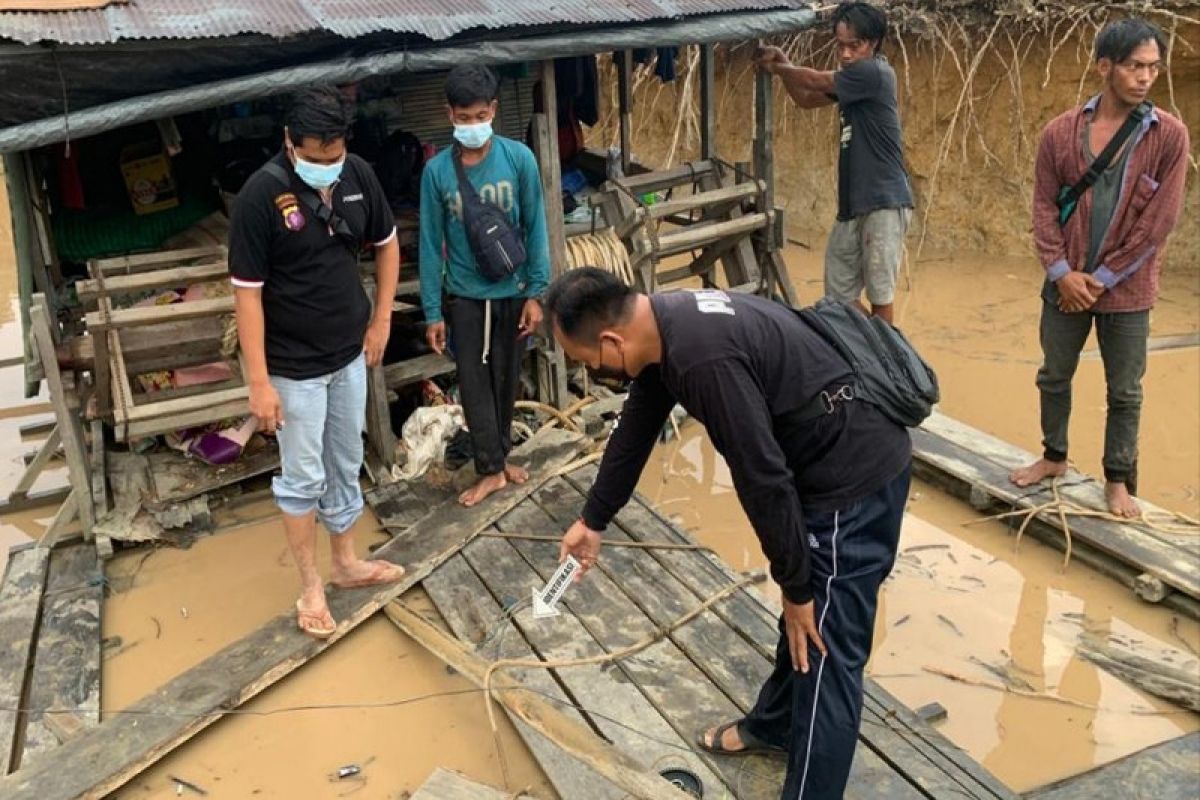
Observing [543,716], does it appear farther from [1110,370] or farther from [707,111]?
[707,111]

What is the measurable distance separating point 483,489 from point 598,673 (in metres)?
1.48

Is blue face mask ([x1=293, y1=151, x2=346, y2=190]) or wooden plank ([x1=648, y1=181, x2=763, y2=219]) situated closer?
blue face mask ([x1=293, y1=151, x2=346, y2=190])

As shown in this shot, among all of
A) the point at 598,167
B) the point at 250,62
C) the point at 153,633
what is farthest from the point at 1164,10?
the point at 153,633

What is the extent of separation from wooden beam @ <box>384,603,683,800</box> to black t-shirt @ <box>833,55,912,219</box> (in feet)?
11.2

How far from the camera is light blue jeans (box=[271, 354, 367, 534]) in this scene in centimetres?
352

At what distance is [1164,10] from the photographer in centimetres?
777

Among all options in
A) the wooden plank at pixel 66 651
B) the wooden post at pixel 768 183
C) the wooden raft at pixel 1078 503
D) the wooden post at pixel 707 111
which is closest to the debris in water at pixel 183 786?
the wooden plank at pixel 66 651

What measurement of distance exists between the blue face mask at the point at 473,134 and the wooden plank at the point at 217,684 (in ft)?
5.56

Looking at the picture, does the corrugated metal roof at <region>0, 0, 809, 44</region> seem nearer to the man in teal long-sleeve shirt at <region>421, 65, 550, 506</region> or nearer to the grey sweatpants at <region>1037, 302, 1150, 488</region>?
the man in teal long-sleeve shirt at <region>421, 65, 550, 506</region>

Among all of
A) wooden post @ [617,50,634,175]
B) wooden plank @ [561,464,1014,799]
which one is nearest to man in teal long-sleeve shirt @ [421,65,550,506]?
wooden plank @ [561,464,1014,799]

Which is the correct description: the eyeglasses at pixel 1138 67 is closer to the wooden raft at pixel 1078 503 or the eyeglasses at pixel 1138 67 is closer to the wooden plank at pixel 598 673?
the wooden raft at pixel 1078 503

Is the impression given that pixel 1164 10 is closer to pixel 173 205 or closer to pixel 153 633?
pixel 173 205

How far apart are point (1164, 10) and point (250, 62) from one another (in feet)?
23.6

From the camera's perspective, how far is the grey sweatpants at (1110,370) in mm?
4344
